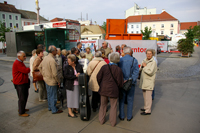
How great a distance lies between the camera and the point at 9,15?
58.3m

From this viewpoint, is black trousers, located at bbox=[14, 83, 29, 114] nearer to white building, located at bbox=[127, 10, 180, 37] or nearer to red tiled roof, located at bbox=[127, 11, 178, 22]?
white building, located at bbox=[127, 10, 180, 37]

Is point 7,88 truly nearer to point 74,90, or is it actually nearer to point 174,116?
point 74,90

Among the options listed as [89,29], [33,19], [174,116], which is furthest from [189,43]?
[33,19]

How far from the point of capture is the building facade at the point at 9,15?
56.7 meters

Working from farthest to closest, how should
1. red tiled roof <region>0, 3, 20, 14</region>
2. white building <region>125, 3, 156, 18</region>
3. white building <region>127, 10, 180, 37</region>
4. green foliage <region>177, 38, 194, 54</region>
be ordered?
white building <region>125, 3, 156, 18</region> < white building <region>127, 10, 180, 37</region> < red tiled roof <region>0, 3, 20, 14</region> < green foliage <region>177, 38, 194, 54</region>

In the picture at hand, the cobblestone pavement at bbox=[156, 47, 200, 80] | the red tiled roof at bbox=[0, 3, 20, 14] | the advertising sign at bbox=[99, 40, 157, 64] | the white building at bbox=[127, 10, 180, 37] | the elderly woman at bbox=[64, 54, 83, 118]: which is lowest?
the cobblestone pavement at bbox=[156, 47, 200, 80]

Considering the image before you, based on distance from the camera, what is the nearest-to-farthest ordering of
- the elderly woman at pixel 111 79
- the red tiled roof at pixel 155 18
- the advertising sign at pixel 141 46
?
the elderly woman at pixel 111 79 → the advertising sign at pixel 141 46 → the red tiled roof at pixel 155 18

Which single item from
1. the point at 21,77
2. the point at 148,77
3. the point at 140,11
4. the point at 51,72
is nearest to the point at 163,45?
the point at 148,77

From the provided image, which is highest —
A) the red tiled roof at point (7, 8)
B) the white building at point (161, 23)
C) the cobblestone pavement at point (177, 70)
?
the red tiled roof at point (7, 8)

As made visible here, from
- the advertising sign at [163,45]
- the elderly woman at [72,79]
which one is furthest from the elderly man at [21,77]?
the advertising sign at [163,45]

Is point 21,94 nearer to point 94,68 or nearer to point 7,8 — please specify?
point 94,68

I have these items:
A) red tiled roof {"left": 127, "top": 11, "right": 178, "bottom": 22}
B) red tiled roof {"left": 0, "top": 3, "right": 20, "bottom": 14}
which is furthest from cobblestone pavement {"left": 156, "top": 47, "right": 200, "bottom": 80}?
red tiled roof {"left": 0, "top": 3, "right": 20, "bottom": 14}

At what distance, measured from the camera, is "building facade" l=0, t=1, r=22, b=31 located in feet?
186

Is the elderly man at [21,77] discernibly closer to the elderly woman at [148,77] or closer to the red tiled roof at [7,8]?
the elderly woman at [148,77]
